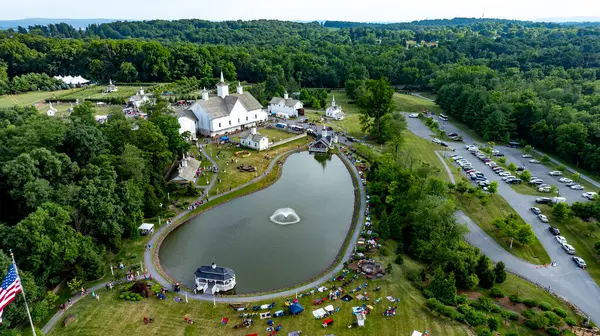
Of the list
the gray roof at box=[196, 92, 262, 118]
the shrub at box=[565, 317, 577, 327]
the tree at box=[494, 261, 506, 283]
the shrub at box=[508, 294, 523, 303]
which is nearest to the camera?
the shrub at box=[565, 317, 577, 327]

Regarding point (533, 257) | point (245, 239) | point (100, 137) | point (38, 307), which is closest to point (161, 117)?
point (100, 137)

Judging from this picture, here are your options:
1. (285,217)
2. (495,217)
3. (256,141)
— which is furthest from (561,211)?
(256,141)

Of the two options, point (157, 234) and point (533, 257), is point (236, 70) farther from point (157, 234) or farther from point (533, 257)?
point (533, 257)

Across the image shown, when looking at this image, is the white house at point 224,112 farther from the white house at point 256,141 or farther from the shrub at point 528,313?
the shrub at point 528,313

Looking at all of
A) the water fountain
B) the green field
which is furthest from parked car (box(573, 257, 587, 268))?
the green field

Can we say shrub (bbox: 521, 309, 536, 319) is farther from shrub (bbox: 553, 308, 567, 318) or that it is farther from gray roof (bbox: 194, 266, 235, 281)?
gray roof (bbox: 194, 266, 235, 281)
